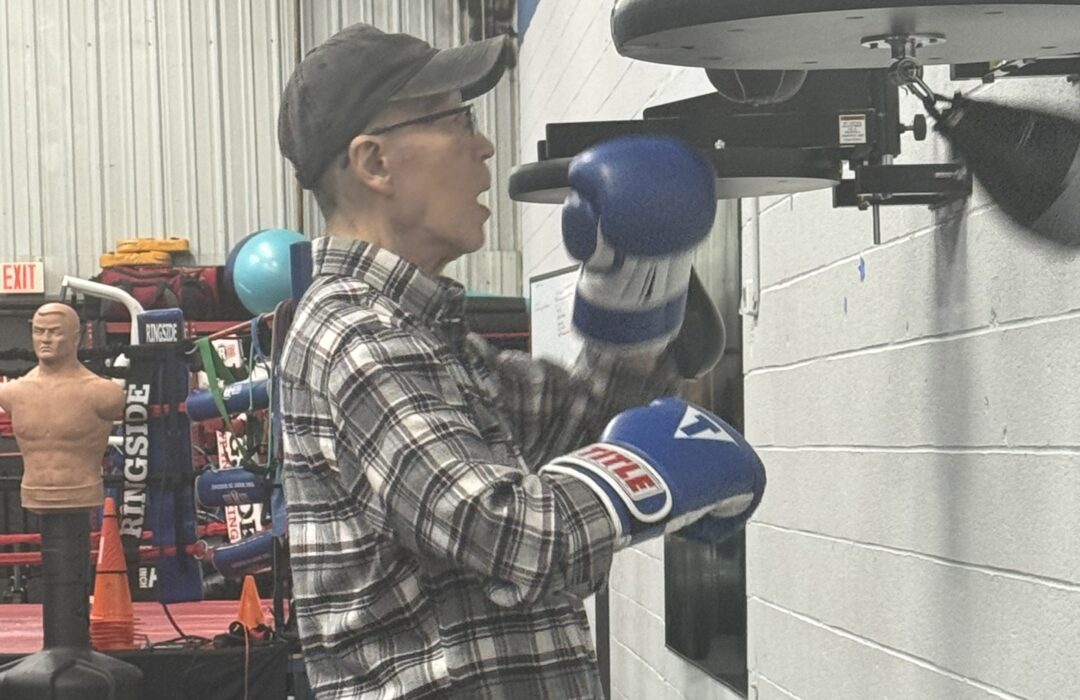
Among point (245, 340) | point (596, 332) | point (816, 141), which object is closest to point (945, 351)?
point (816, 141)

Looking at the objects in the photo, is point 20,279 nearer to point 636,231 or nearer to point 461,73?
point 461,73

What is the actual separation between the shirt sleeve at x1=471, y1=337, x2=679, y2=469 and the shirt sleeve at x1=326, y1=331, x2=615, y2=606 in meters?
0.36

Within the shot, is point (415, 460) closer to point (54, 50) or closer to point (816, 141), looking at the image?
point (816, 141)

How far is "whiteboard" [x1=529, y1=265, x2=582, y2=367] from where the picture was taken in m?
4.56

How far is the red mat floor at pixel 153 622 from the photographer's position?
547 cm

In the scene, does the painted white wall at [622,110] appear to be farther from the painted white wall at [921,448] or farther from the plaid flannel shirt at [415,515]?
the plaid flannel shirt at [415,515]

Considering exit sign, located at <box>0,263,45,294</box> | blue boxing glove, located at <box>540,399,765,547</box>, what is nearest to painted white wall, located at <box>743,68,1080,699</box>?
blue boxing glove, located at <box>540,399,765,547</box>

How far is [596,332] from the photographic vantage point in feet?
6.00

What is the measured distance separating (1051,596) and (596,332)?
1.98ft

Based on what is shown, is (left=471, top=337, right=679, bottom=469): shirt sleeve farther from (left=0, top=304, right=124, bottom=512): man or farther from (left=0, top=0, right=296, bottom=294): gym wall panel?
(left=0, top=0, right=296, bottom=294): gym wall panel

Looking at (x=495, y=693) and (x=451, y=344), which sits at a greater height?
(x=451, y=344)

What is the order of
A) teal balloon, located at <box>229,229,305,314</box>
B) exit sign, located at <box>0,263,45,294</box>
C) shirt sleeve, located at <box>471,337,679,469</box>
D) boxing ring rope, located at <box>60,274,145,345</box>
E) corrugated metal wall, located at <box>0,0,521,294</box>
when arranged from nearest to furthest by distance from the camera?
shirt sleeve, located at <box>471,337,679,469</box> < boxing ring rope, located at <box>60,274,145,345</box> < teal balloon, located at <box>229,229,305,314</box> < exit sign, located at <box>0,263,45,294</box> < corrugated metal wall, located at <box>0,0,521,294</box>

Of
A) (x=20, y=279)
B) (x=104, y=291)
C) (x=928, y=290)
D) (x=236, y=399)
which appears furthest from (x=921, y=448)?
(x=20, y=279)

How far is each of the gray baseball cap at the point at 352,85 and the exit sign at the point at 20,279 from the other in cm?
773
